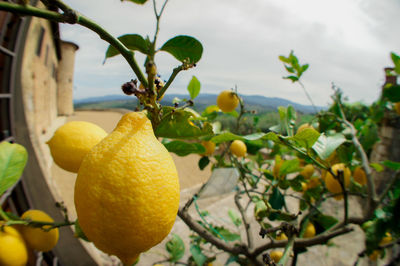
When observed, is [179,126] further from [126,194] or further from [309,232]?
[309,232]

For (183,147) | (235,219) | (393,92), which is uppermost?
(393,92)

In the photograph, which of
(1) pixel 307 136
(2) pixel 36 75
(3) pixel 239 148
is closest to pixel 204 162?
(3) pixel 239 148

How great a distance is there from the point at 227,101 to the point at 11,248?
0.83 m

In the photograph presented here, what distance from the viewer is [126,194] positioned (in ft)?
0.79

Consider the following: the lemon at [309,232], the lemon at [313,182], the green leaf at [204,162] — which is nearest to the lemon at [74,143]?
the green leaf at [204,162]

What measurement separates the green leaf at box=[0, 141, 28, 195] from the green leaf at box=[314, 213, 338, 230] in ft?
3.30

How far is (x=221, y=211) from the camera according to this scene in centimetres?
248

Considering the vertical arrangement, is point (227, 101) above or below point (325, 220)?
above

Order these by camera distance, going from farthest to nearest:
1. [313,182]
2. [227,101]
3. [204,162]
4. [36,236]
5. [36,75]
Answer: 1. [36,75]
2. [313,182]
3. [204,162]
4. [227,101]
5. [36,236]

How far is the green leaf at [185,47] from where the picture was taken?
1.10 feet

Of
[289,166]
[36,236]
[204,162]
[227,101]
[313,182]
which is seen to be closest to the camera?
[36,236]

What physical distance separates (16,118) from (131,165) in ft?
3.34

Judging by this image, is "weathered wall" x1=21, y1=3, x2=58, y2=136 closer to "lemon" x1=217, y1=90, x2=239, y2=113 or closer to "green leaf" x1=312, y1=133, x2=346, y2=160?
"lemon" x1=217, y1=90, x2=239, y2=113

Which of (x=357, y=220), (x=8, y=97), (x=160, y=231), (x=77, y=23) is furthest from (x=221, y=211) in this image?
(x=77, y=23)
